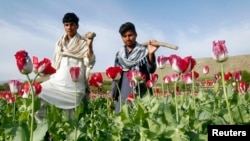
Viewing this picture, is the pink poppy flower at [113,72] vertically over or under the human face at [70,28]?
under

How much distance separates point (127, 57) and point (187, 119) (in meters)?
2.36

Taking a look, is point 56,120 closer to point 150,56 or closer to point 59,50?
point 150,56

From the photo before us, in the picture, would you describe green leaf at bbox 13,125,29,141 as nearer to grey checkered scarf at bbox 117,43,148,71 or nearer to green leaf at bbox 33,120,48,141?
green leaf at bbox 33,120,48,141

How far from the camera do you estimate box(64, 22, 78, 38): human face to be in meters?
4.38

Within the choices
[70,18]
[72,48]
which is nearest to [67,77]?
[72,48]

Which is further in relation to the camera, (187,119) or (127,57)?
(127,57)

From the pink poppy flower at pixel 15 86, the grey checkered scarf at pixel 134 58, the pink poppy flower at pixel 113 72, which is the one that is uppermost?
the grey checkered scarf at pixel 134 58

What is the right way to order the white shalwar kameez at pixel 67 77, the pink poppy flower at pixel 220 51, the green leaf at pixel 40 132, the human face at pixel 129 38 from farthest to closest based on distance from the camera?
1. the human face at pixel 129 38
2. the white shalwar kameez at pixel 67 77
3. the pink poppy flower at pixel 220 51
4. the green leaf at pixel 40 132

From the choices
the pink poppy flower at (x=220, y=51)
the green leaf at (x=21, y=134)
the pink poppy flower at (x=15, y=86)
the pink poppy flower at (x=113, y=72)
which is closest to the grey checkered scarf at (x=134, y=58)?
the pink poppy flower at (x=113, y=72)

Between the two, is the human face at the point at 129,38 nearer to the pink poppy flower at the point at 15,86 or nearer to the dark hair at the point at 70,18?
the dark hair at the point at 70,18

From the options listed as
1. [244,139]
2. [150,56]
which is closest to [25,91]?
[150,56]

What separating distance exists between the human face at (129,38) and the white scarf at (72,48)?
428mm

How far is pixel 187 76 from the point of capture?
3639 millimetres

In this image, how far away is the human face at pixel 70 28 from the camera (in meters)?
4.38
